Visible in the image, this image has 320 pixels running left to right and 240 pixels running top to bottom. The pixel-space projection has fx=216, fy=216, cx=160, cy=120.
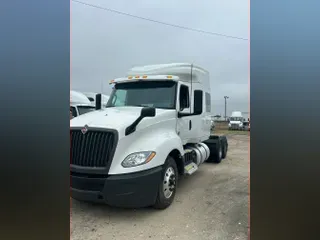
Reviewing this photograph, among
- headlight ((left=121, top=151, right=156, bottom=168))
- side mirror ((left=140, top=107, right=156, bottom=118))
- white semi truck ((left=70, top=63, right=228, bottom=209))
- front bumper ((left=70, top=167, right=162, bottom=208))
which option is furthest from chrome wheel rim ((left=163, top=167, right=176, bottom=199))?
side mirror ((left=140, top=107, right=156, bottom=118))

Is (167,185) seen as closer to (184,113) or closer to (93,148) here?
(93,148)

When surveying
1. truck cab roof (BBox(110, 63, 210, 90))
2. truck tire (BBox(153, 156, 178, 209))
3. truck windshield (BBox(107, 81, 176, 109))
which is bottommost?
truck tire (BBox(153, 156, 178, 209))

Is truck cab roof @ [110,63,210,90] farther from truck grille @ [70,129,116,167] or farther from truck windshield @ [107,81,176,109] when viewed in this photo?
truck grille @ [70,129,116,167]

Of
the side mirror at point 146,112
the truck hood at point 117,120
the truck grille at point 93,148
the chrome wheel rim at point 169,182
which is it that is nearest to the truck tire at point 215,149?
the truck hood at point 117,120

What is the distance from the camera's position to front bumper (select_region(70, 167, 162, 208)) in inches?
125

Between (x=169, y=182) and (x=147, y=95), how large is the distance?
1.98m

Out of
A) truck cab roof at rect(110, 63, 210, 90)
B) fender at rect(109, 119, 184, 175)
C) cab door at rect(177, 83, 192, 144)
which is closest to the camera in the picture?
fender at rect(109, 119, 184, 175)

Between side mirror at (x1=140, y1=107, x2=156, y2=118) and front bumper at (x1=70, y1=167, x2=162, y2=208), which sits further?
side mirror at (x1=140, y1=107, x2=156, y2=118)

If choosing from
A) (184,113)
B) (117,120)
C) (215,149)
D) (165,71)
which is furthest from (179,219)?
(215,149)

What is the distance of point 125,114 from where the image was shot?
407 cm

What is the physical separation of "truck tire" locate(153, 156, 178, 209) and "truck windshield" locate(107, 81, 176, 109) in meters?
1.31

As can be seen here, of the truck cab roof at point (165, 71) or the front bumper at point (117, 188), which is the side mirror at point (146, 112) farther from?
the truck cab roof at point (165, 71)
